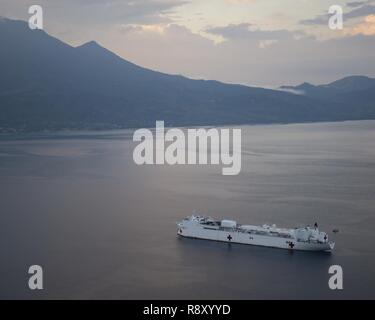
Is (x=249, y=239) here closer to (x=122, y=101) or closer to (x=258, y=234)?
(x=258, y=234)

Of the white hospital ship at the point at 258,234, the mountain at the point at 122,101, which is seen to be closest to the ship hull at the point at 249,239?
the white hospital ship at the point at 258,234

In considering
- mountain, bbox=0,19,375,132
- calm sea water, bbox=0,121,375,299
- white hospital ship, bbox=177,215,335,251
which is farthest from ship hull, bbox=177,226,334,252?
mountain, bbox=0,19,375,132

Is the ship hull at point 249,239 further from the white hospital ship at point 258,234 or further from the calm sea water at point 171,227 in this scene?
the calm sea water at point 171,227

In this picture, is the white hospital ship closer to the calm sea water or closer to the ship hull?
the ship hull

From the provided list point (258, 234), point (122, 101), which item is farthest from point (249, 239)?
point (122, 101)

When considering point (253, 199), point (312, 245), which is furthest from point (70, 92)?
point (312, 245)
